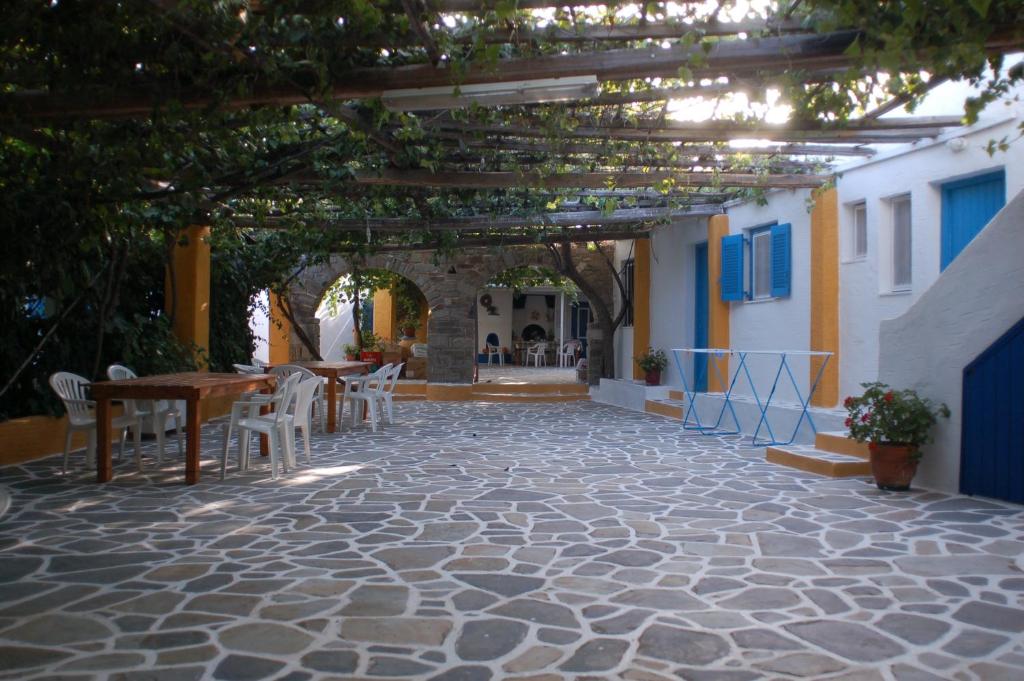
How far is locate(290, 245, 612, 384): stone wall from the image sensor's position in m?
15.3

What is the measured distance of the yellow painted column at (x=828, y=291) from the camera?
8.58 m

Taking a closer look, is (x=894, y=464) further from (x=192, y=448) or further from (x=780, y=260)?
(x=192, y=448)

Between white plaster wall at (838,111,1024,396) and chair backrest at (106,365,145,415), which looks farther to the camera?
chair backrest at (106,365,145,415)

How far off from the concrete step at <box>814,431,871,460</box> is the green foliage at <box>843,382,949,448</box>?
27.2 inches

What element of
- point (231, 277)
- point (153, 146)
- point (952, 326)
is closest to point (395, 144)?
point (153, 146)

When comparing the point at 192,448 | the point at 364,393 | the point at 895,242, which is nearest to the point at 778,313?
the point at 895,242

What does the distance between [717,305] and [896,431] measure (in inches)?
203

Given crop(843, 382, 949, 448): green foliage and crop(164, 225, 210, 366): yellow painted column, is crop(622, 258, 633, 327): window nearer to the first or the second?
crop(164, 225, 210, 366): yellow painted column

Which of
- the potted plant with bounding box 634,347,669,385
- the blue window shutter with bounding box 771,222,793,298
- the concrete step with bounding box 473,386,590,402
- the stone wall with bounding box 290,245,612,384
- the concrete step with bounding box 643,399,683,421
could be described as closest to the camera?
the blue window shutter with bounding box 771,222,793,298

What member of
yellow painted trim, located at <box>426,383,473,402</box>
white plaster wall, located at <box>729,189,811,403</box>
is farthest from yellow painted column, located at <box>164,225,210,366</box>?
white plaster wall, located at <box>729,189,811,403</box>

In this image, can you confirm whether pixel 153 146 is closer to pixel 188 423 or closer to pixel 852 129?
pixel 188 423

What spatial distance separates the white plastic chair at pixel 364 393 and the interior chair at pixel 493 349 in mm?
13264

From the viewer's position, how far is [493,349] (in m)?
24.6

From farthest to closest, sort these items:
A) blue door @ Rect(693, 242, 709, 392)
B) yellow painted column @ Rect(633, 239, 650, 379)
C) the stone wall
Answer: the stone wall, yellow painted column @ Rect(633, 239, 650, 379), blue door @ Rect(693, 242, 709, 392)
